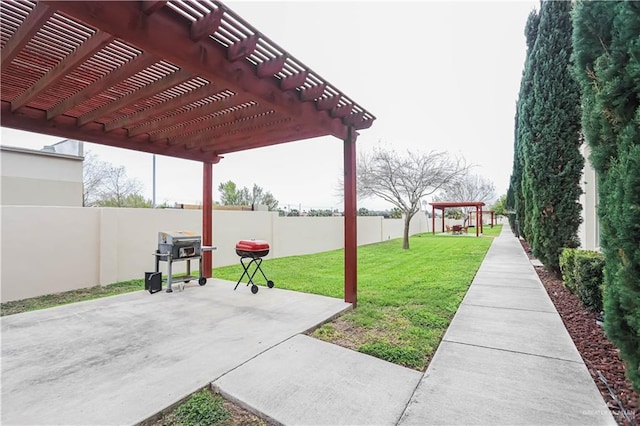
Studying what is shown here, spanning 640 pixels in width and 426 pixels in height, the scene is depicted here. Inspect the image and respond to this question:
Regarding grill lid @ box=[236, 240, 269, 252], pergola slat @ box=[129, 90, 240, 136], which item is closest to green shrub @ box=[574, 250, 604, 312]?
grill lid @ box=[236, 240, 269, 252]

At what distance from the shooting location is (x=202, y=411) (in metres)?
1.94

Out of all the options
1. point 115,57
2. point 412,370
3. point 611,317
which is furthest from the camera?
point 115,57

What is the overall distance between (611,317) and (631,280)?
0.45 m

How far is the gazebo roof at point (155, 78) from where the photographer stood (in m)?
2.20

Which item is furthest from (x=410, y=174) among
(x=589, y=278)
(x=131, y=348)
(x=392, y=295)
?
(x=131, y=348)

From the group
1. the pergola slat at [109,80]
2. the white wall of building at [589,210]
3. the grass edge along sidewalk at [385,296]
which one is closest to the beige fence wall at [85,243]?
the grass edge along sidewalk at [385,296]

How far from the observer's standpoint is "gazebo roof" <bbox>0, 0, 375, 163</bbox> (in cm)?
220

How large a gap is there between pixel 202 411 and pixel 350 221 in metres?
3.04

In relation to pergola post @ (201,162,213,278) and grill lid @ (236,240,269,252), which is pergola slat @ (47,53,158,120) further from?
grill lid @ (236,240,269,252)

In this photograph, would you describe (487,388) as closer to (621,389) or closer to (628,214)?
(621,389)

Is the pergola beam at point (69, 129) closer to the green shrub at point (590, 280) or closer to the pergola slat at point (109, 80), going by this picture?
the pergola slat at point (109, 80)

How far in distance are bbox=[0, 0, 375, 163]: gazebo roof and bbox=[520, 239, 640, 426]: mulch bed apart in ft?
11.9

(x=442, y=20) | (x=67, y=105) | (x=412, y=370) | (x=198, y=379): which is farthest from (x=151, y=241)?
(x=442, y=20)

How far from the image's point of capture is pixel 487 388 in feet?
7.17
